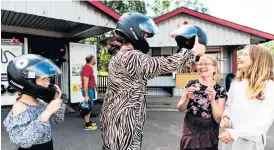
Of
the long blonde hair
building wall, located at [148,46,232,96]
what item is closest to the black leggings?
the long blonde hair

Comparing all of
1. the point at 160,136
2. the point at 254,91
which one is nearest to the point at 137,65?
the point at 254,91

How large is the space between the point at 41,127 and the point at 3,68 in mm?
7793

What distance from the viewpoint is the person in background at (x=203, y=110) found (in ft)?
8.51

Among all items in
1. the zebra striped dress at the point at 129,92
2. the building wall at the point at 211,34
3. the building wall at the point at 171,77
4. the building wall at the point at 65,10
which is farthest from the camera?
the building wall at the point at 171,77

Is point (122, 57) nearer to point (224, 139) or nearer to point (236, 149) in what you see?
point (224, 139)

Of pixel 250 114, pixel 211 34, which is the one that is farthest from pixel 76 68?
pixel 250 114

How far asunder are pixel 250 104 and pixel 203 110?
510mm

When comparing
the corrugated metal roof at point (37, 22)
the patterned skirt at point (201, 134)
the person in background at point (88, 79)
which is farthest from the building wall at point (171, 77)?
the patterned skirt at point (201, 134)

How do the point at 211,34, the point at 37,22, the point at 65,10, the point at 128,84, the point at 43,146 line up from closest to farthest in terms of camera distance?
the point at 128,84
the point at 43,146
the point at 65,10
the point at 37,22
the point at 211,34

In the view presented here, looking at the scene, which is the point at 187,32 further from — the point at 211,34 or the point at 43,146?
the point at 211,34

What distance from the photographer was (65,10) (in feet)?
24.3

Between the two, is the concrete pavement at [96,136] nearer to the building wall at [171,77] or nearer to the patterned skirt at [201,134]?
the patterned skirt at [201,134]

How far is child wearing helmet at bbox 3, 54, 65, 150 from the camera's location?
6.65ft

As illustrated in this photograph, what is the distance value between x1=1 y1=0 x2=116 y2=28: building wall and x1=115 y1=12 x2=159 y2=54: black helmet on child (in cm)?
512
